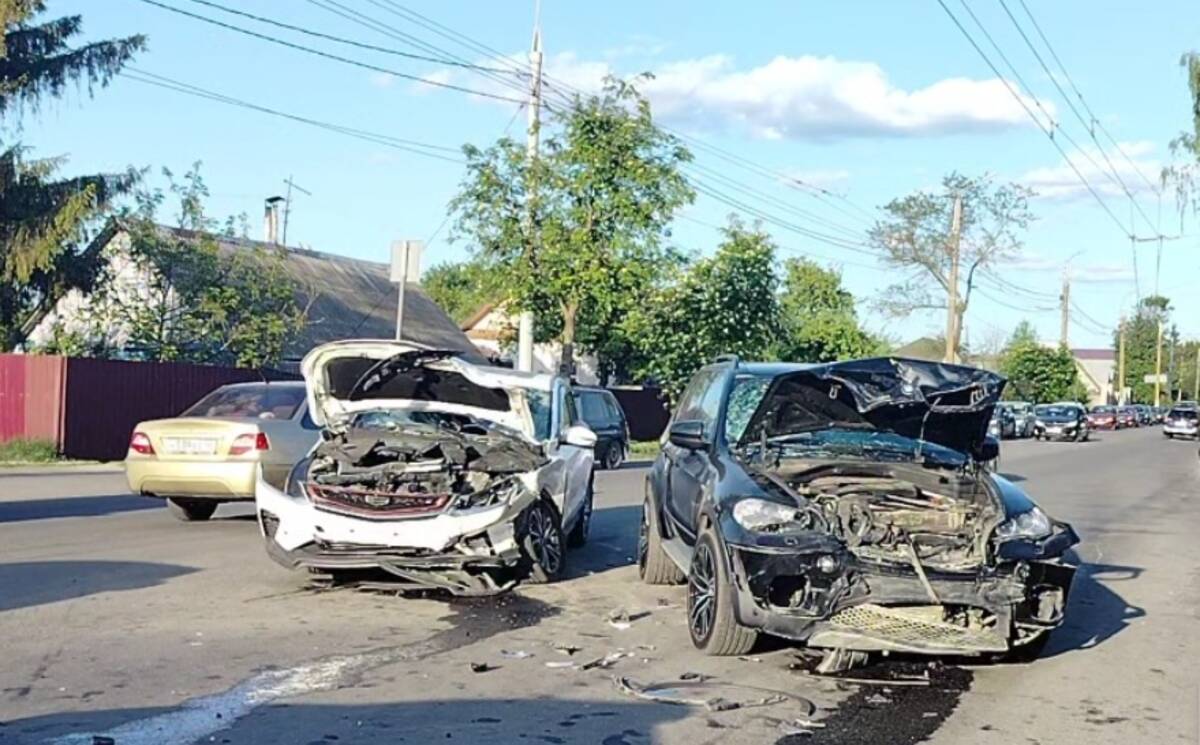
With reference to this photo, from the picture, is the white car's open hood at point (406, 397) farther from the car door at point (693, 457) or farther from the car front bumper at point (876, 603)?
the car front bumper at point (876, 603)

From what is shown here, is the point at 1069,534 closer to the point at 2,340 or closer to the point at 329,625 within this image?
the point at 329,625

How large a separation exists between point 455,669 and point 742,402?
275 cm

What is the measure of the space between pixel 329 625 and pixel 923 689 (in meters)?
3.46

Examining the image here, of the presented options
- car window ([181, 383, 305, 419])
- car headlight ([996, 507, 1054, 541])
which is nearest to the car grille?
car headlight ([996, 507, 1054, 541])

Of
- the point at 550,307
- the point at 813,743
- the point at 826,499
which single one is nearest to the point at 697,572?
the point at 826,499

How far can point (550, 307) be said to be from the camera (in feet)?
104

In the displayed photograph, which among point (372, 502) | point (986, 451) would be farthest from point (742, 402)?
point (372, 502)

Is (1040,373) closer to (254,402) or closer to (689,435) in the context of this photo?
(254,402)

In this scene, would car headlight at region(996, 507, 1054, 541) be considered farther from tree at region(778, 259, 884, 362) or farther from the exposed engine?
tree at region(778, 259, 884, 362)

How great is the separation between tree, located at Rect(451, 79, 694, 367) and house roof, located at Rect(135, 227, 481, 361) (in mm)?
6934

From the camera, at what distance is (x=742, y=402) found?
9.05 meters

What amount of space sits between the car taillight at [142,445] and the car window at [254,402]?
0.53 meters

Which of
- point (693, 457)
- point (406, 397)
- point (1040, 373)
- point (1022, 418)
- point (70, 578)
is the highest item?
point (1040, 373)

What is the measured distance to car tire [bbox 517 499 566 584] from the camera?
951cm
